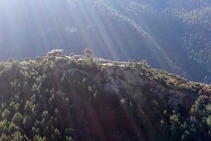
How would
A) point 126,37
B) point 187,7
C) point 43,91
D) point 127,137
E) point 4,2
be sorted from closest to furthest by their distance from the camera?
point 127,137
point 43,91
point 126,37
point 4,2
point 187,7

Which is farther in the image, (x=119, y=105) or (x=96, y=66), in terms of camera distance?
(x=96, y=66)

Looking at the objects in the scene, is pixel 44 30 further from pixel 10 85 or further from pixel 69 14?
pixel 10 85

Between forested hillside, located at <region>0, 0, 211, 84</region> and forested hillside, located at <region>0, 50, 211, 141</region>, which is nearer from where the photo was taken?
forested hillside, located at <region>0, 50, 211, 141</region>

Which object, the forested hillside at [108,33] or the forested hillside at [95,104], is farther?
the forested hillside at [108,33]

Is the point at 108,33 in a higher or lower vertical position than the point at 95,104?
Answer: higher

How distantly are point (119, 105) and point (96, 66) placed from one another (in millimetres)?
5476

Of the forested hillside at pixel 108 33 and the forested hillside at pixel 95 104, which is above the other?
the forested hillside at pixel 108 33

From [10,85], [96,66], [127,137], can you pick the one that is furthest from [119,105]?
[10,85]

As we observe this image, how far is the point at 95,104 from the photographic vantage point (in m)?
23.1

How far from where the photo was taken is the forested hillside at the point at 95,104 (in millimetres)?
20078

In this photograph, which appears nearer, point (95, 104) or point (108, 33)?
point (95, 104)

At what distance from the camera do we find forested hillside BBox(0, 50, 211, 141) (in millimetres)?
20078

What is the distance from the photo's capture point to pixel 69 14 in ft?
394

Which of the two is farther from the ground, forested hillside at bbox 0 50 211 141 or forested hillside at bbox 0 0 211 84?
forested hillside at bbox 0 0 211 84
